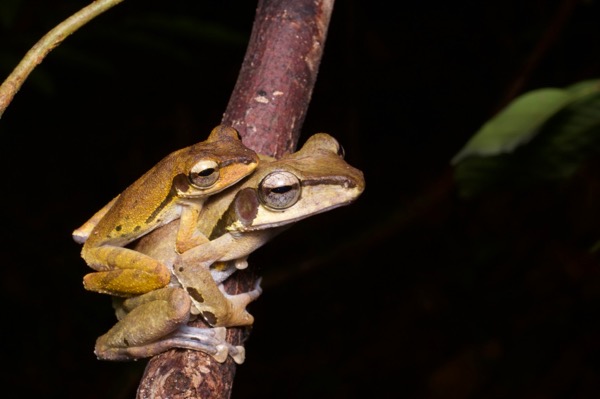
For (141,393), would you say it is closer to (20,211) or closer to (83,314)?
(83,314)

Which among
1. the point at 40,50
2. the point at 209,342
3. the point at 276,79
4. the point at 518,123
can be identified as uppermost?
the point at 40,50

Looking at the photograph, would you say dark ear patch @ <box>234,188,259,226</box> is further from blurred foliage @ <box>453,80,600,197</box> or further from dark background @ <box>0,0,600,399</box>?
dark background @ <box>0,0,600,399</box>

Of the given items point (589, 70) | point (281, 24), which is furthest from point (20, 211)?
point (589, 70)

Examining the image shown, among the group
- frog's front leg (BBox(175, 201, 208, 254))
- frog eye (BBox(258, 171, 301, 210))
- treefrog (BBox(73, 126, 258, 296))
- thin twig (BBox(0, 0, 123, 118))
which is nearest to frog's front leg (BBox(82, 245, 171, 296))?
treefrog (BBox(73, 126, 258, 296))

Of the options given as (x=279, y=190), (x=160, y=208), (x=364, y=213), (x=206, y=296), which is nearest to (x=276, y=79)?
(x=279, y=190)

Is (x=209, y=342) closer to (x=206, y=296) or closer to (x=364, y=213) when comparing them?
(x=206, y=296)

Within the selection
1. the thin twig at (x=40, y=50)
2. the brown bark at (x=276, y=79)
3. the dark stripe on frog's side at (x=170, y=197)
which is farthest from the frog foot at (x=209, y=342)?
the thin twig at (x=40, y=50)

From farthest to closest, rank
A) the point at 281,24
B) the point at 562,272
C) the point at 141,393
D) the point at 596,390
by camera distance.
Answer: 1. the point at 562,272
2. the point at 596,390
3. the point at 281,24
4. the point at 141,393
